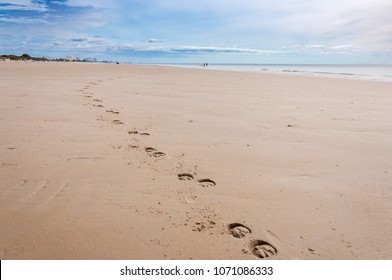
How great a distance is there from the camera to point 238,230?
7.54 ft

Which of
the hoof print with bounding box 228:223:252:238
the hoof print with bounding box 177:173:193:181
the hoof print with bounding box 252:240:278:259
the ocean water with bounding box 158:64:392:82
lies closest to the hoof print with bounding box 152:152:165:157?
the hoof print with bounding box 177:173:193:181

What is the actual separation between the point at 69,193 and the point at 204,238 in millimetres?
1331

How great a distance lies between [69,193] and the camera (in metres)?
2.72

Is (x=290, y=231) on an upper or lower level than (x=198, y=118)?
lower

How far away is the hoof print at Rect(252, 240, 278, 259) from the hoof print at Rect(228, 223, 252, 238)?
111 millimetres

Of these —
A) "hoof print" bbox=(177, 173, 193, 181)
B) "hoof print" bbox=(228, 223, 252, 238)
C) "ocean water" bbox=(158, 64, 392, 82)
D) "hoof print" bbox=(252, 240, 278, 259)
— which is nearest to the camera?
"hoof print" bbox=(252, 240, 278, 259)

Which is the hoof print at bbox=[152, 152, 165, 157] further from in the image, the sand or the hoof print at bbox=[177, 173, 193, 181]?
the hoof print at bbox=[177, 173, 193, 181]

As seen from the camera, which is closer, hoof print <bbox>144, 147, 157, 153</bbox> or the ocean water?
hoof print <bbox>144, 147, 157, 153</bbox>

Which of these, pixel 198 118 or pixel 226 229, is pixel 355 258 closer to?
pixel 226 229

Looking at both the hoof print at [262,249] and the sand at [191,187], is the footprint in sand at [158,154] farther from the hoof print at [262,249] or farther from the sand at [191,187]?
the hoof print at [262,249]

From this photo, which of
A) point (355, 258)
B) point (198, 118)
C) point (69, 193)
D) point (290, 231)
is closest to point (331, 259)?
point (355, 258)

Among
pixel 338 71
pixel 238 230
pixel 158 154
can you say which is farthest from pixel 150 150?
pixel 338 71

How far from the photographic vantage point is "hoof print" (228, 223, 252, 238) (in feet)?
7.38
